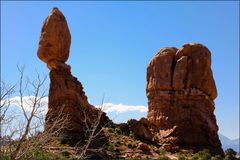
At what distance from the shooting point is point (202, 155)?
33781mm

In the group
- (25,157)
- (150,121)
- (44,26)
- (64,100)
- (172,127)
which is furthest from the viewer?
(150,121)

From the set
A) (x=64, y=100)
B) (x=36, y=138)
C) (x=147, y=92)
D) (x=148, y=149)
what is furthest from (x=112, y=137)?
(x=36, y=138)

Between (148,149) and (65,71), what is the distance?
9.01 meters

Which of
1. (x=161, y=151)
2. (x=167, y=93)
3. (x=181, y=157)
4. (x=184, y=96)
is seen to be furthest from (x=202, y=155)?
(x=167, y=93)

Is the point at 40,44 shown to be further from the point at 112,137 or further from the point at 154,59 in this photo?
the point at 154,59

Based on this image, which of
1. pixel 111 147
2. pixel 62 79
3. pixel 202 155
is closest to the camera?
pixel 111 147

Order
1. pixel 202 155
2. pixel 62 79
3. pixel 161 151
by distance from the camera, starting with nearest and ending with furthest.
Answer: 1. pixel 62 79
2. pixel 161 151
3. pixel 202 155

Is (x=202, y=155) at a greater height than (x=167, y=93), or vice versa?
(x=167, y=93)

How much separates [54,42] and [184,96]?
43.1ft

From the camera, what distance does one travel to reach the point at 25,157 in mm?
9867

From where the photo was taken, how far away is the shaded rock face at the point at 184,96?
3784 centimetres

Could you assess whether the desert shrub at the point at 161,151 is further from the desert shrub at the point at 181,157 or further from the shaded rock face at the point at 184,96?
the shaded rock face at the point at 184,96

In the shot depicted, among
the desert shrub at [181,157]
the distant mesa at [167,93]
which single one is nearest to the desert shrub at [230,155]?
the distant mesa at [167,93]

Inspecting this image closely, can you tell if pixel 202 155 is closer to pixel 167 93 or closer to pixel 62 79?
pixel 167 93
